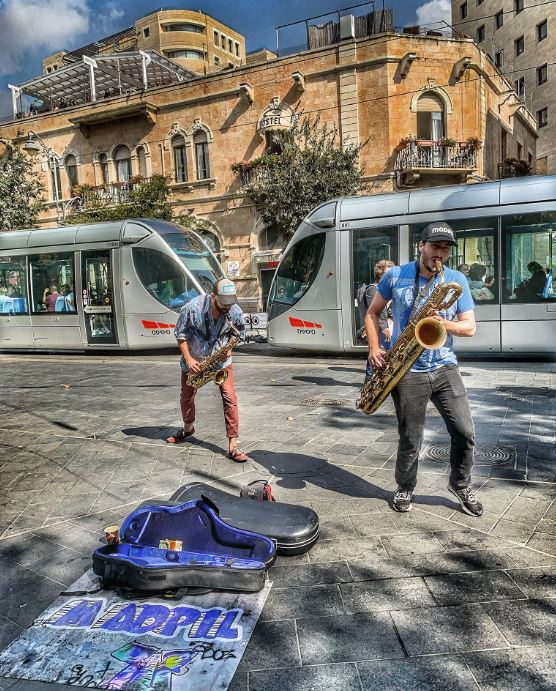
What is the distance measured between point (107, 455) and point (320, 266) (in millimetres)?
7155

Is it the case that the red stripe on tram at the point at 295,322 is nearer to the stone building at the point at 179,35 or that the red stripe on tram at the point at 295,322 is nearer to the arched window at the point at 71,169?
the arched window at the point at 71,169

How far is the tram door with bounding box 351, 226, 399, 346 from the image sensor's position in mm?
10758

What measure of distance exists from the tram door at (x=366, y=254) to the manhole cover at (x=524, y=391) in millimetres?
3502

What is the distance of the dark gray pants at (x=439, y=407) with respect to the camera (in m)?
3.66

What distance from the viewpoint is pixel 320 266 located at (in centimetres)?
1155

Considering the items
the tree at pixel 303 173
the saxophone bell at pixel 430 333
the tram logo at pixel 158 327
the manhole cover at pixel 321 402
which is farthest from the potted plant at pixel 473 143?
the saxophone bell at pixel 430 333

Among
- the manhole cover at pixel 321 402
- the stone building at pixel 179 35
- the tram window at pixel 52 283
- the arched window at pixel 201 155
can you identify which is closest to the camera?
the manhole cover at pixel 321 402

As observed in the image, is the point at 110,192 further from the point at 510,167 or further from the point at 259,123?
the point at 510,167

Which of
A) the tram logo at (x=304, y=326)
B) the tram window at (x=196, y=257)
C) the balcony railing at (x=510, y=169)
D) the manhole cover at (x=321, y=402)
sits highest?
the balcony railing at (x=510, y=169)

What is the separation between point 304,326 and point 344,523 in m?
8.31

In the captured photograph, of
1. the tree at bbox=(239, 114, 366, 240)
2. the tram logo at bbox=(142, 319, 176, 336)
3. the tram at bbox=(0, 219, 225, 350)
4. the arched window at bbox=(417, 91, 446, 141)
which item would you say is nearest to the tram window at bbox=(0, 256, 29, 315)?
the tram at bbox=(0, 219, 225, 350)

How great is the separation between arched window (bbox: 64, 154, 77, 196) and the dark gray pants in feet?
100

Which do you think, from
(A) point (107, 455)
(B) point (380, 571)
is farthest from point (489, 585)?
(A) point (107, 455)

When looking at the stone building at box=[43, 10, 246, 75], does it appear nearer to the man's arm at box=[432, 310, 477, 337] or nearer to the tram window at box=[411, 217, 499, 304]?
the tram window at box=[411, 217, 499, 304]
